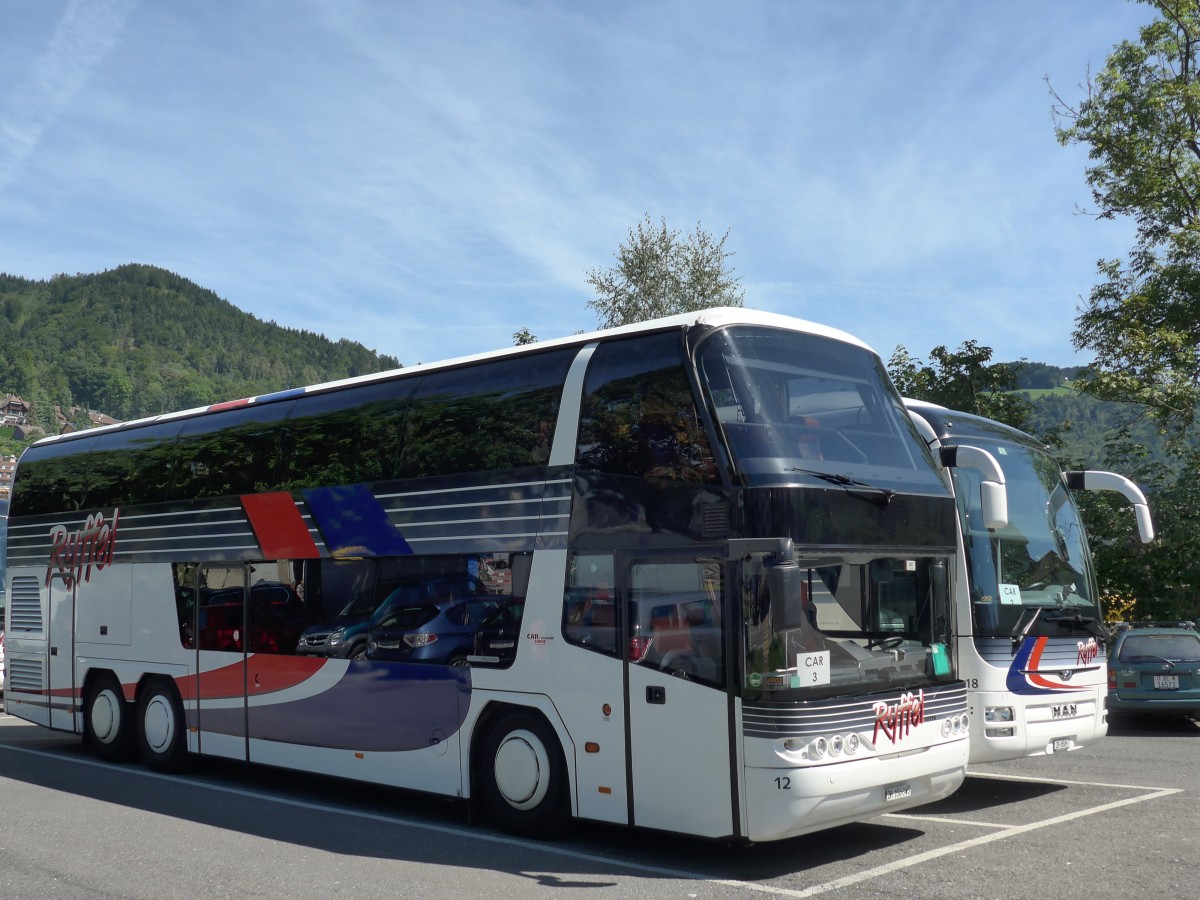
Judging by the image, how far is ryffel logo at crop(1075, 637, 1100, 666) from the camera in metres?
10.5

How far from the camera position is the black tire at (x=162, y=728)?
12883 mm

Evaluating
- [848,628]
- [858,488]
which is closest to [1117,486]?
[858,488]

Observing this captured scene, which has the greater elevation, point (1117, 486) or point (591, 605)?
point (1117, 486)

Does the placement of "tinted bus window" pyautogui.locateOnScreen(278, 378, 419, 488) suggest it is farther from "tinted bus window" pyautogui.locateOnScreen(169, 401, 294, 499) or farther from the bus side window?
the bus side window

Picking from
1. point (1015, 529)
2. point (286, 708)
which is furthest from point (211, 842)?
point (1015, 529)

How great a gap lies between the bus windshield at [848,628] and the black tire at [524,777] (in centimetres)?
199

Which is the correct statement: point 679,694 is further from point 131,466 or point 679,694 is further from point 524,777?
point 131,466

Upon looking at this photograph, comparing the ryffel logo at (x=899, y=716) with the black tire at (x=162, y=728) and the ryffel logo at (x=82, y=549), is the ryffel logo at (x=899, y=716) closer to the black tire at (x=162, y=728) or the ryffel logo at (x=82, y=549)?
the black tire at (x=162, y=728)

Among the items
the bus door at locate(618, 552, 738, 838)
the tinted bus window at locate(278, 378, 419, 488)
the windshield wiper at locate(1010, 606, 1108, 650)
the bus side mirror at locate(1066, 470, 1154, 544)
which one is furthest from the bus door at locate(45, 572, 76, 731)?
the bus side mirror at locate(1066, 470, 1154, 544)

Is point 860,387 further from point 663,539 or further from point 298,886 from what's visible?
point 298,886

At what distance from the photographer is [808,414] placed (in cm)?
833

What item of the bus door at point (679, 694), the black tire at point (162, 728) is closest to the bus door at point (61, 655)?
the black tire at point (162, 728)

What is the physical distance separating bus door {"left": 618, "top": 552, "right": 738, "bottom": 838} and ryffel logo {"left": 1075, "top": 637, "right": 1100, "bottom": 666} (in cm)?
437

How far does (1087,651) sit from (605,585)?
4.78m
